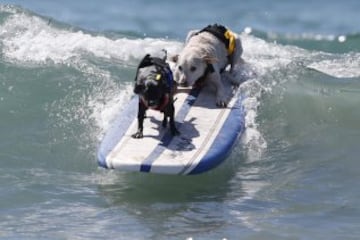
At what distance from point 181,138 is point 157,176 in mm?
478

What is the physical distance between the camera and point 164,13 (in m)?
20.4

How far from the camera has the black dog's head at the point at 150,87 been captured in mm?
7996

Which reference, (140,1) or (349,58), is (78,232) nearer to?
(349,58)

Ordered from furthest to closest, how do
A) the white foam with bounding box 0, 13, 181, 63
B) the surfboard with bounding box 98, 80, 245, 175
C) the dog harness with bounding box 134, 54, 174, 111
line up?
the white foam with bounding box 0, 13, 181, 63 → the dog harness with bounding box 134, 54, 174, 111 → the surfboard with bounding box 98, 80, 245, 175

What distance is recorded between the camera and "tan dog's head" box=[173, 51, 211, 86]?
9.23 meters

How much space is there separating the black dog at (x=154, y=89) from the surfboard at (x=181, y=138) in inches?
6.8

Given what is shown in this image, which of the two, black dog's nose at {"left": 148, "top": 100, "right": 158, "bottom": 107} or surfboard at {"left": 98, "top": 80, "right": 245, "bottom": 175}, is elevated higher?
black dog's nose at {"left": 148, "top": 100, "right": 158, "bottom": 107}

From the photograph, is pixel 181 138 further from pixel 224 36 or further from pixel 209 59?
Answer: pixel 224 36

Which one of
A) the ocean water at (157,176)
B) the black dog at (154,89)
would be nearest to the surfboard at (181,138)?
the black dog at (154,89)

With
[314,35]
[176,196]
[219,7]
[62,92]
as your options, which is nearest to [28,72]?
[62,92]

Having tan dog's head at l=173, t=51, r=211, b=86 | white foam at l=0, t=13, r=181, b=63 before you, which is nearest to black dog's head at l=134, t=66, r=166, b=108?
tan dog's head at l=173, t=51, r=211, b=86

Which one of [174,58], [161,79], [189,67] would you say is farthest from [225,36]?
[161,79]

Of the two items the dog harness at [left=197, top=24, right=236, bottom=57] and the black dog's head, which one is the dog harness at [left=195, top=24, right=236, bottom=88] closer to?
the dog harness at [left=197, top=24, right=236, bottom=57]

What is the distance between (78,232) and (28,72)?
5108 mm
